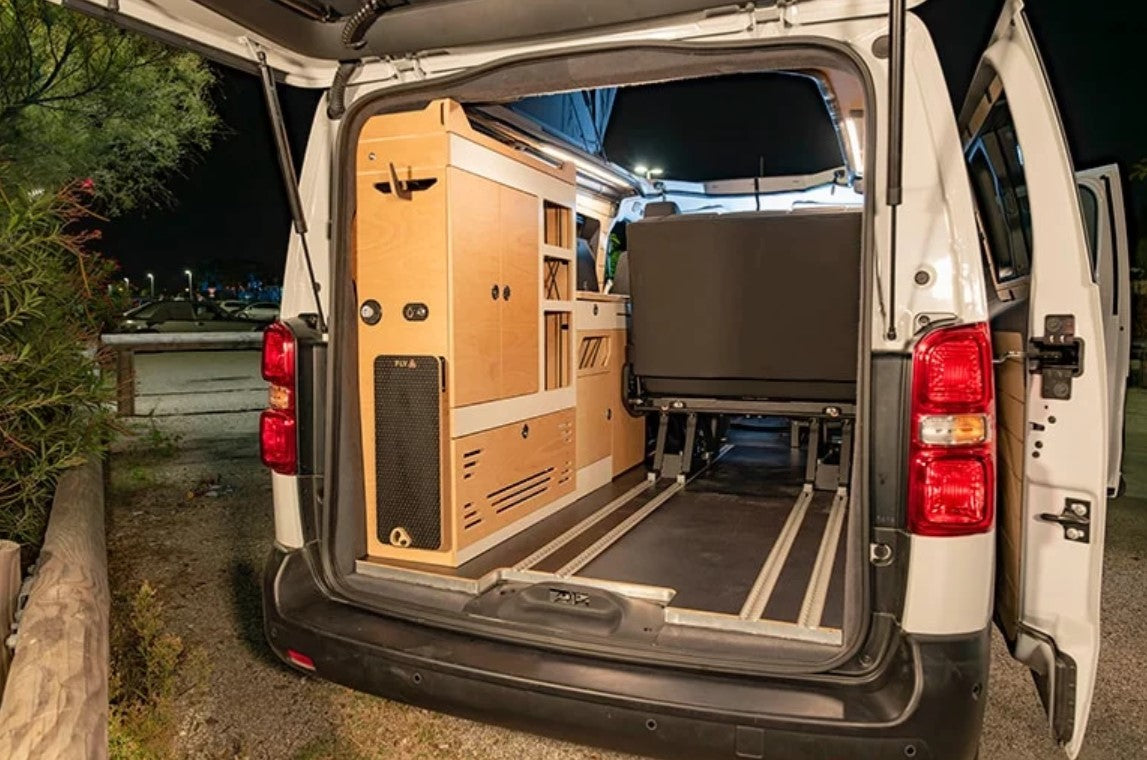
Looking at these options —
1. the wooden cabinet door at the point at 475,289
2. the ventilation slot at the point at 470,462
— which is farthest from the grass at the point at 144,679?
the wooden cabinet door at the point at 475,289

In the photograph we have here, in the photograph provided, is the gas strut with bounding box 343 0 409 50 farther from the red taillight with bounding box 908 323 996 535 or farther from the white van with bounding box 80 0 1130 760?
the red taillight with bounding box 908 323 996 535

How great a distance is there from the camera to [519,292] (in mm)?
3127

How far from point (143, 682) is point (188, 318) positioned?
21.5m

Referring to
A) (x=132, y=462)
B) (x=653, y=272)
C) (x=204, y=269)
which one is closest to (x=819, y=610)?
(x=653, y=272)

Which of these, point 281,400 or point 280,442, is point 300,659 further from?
point 281,400

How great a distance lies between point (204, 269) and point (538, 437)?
6333 centimetres

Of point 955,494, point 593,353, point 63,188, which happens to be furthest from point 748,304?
point 63,188

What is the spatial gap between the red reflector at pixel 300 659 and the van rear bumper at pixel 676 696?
0.13 feet

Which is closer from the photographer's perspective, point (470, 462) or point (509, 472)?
point (470, 462)

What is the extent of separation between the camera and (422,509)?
259 centimetres

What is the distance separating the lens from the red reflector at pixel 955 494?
64.8 inches

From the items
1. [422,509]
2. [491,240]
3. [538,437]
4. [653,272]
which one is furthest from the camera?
[653,272]

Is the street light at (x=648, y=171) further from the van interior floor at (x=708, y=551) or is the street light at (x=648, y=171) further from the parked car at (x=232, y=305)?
the parked car at (x=232, y=305)

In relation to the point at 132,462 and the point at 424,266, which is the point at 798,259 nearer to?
the point at 424,266
